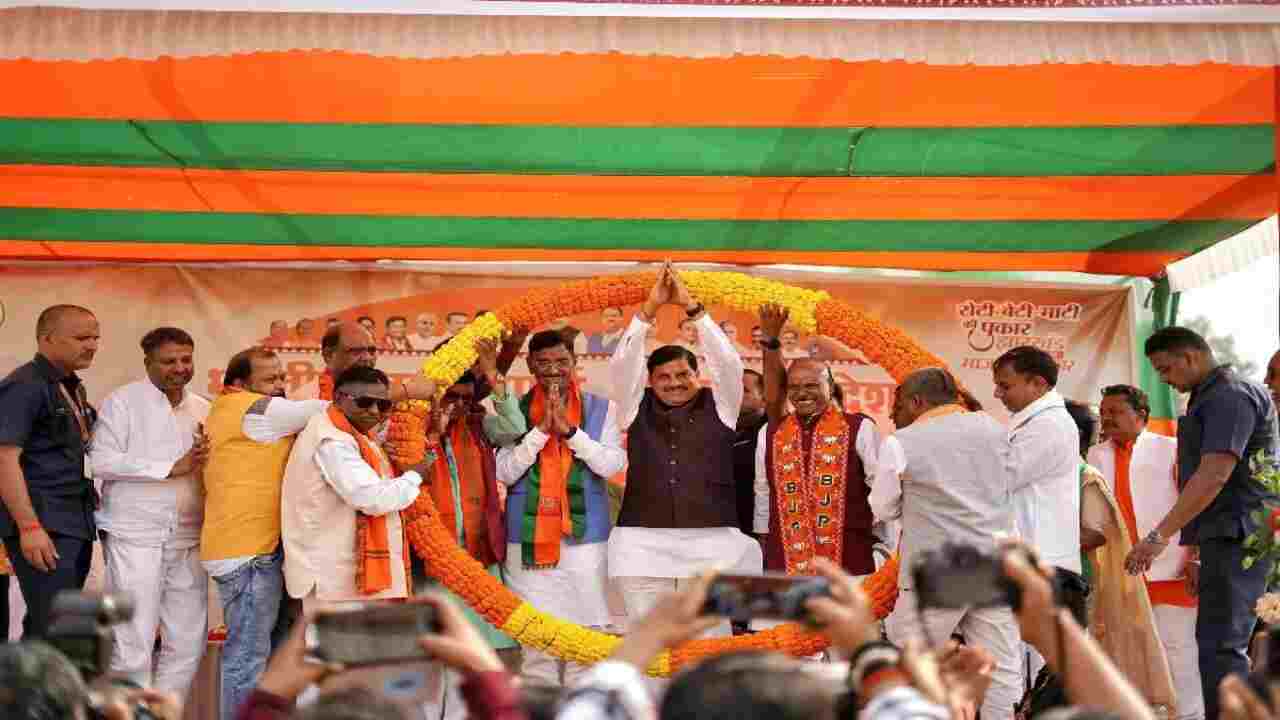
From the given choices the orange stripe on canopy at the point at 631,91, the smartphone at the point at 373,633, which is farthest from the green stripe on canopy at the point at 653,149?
the smartphone at the point at 373,633

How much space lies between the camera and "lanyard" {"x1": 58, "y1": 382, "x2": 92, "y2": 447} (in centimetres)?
711

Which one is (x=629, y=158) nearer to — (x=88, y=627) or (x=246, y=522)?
→ (x=246, y=522)

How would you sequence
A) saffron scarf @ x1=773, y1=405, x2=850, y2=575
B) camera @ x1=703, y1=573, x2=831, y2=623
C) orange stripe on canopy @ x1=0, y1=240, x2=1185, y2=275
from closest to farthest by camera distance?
camera @ x1=703, y1=573, x2=831, y2=623 < saffron scarf @ x1=773, y1=405, x2=850, y2=575 < orange stripe on canopy @ x1=0, y1=240, x2=1185, y2=275

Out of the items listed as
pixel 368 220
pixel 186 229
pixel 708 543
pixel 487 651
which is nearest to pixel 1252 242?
pixel 708 543

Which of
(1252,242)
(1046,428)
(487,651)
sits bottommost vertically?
(487,651)

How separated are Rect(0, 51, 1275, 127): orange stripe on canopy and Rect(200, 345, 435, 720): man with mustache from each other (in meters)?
1.42

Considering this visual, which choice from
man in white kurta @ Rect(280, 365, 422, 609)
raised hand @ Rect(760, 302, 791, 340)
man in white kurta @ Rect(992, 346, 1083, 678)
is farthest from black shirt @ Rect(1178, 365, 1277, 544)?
man in white kurta @ Rect(280, 365, 422, 609)

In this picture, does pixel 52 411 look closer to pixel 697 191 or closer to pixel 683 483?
pixel 683 483

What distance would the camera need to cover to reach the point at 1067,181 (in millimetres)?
8625

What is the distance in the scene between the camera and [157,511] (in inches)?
282

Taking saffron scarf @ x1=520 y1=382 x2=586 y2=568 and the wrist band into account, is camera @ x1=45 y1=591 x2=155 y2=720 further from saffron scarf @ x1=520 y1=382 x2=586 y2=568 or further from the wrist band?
saffron scarf @ x1=520 y1=382 x2=586 y2=568

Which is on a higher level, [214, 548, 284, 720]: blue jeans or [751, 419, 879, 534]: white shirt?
[751, 419, 879, 534]: white shirt

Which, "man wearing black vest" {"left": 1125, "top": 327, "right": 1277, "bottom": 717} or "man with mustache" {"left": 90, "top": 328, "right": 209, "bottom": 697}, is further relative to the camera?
"man wearing black vest" {"left": 1125, "top": 327, "right": 1277, "bottom": 717}

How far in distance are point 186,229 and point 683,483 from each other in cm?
399
